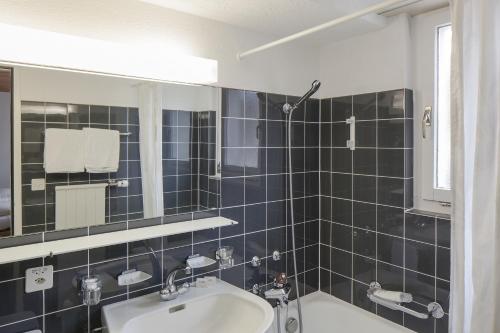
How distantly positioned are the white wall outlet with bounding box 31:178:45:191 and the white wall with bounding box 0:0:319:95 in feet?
2.05

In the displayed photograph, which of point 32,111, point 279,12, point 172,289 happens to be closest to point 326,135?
point 279,12

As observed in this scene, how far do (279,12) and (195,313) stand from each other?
156cm

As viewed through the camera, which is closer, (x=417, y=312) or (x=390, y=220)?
(x=417, y=312)

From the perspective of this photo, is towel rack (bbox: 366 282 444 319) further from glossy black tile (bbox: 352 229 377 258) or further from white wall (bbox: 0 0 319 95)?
white wall (bbox: 0 0 319 95)

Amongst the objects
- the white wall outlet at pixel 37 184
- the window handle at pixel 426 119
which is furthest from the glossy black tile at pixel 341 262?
the white wall outlet at pixel 37 184

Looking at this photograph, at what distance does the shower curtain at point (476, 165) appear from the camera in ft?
3.54

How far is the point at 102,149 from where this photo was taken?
1.56m

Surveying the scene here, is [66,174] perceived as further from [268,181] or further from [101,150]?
[268,181]

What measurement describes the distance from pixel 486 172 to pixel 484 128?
0.14 m

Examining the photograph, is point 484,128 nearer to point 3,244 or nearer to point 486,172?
point 486,172

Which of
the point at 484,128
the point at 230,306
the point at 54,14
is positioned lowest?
the point at 230,306

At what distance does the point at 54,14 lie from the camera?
1.43 meters

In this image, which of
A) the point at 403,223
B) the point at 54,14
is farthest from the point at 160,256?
the point at 403,223

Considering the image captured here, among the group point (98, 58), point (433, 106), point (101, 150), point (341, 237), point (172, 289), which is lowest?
point (172, 289)
